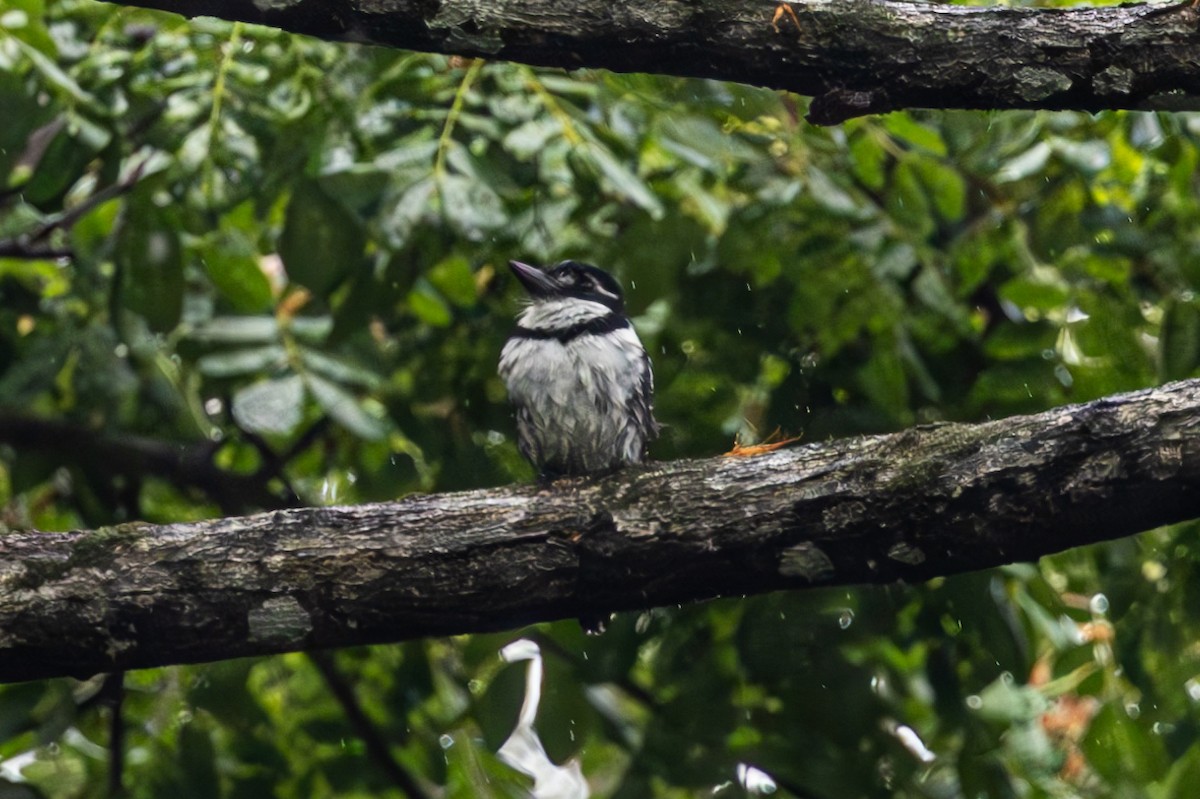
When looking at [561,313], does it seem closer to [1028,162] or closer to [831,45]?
[1028,162]

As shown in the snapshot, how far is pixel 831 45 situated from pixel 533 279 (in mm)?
1563

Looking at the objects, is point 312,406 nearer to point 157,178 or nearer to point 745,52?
point 157,178

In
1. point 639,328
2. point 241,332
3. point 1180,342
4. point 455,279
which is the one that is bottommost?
point 639,328

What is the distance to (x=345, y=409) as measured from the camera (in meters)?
3.86

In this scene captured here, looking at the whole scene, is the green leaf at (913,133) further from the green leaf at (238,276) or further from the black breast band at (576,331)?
the green leaf at (238,276)

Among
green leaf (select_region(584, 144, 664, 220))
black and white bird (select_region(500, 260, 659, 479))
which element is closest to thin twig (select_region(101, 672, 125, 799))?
black and white bird (select_region(500, 260, 659, 479))

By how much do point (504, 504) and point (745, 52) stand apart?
1.08 metres

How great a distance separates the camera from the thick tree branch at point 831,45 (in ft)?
9.46

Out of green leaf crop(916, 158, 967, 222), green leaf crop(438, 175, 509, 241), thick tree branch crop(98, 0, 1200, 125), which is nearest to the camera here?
thick tree branch crop(98, 0, 1200, 125)

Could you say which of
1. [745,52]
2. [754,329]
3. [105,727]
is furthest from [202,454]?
[745,52]

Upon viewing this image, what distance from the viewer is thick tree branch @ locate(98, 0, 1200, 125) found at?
2885 millimetres

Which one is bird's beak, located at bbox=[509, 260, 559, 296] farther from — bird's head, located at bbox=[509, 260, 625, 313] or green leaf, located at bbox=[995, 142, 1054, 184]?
green leaf, located at bbox=[995, 142, 1054, 184]

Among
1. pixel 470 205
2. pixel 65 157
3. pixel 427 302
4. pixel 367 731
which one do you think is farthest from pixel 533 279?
pixel 367 731

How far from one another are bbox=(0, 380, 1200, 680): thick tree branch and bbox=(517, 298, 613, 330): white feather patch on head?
1531 millimetres
